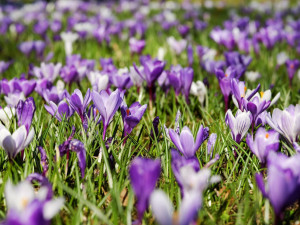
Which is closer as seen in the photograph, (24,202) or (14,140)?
(24,202)

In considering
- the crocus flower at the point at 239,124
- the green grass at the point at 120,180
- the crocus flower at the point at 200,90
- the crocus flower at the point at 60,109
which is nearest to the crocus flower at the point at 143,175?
the green grass at the point at 120,180

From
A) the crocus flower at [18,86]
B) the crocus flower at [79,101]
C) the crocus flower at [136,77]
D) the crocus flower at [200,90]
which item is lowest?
the crocus flower at [200,90]

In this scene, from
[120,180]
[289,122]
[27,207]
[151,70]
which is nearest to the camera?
[27,207]

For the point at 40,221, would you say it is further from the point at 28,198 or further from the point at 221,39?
the point at 221,39

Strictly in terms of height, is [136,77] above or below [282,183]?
below

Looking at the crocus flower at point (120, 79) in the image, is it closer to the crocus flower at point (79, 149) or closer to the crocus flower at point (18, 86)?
the crocus flower at point (18, 86)

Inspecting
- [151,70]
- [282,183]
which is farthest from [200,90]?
[282,183]

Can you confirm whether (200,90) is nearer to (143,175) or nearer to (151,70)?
(151,70)
